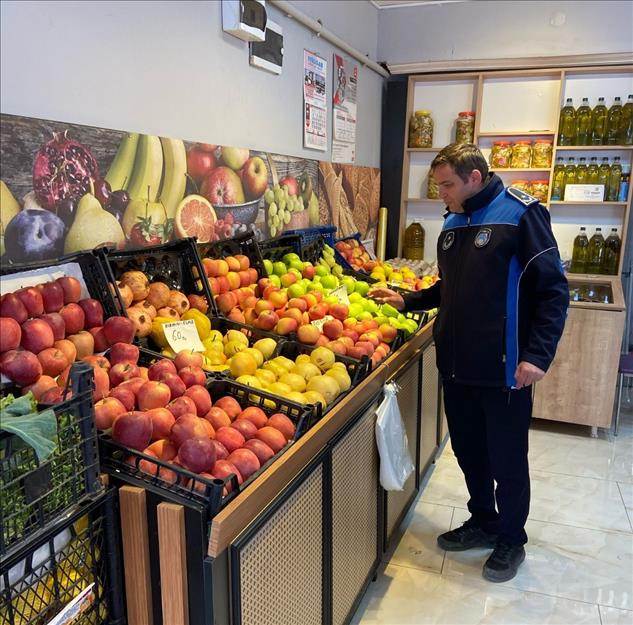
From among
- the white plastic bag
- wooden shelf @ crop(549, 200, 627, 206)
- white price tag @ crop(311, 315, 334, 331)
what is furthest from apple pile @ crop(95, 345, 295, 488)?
wooden shelf @ crop(549, 200, 627, 206)

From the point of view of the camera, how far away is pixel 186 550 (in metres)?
1.23

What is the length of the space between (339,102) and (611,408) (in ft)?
8.63

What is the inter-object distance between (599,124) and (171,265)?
360 cm

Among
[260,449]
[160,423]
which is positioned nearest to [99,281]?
[160,423]

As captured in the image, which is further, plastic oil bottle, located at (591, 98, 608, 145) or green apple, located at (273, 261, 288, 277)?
plastic oil bottle, located at (591, 98, 608, 145)

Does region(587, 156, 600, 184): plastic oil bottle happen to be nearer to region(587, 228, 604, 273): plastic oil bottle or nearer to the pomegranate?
region(587, 228, 604, 273): plastic oil bottle

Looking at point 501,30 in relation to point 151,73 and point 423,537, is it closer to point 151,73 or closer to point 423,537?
point 151,73

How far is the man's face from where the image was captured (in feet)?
7.25

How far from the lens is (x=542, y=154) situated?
453 centimetres

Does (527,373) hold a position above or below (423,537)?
above

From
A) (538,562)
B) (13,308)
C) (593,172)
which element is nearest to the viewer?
(13,308)

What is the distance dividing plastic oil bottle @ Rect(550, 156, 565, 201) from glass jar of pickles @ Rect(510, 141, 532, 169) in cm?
21

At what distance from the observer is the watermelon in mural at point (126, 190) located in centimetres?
164

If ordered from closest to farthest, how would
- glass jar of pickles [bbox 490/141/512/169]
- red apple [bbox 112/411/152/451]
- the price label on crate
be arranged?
red apple [bbox 112/411/152/451]
the price label on crate
glass jar of pickles [bbox 490/141/512/169]
